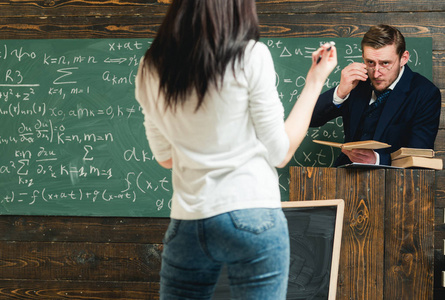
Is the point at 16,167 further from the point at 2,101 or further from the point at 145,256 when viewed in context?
the point at 145,256

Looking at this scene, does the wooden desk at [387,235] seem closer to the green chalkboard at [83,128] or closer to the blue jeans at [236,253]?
the green chalkboard at [83,128]

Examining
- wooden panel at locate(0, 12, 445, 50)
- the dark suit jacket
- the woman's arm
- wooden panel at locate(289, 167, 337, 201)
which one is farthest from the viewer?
wooden panel at locate(0, 12, 445, 50)

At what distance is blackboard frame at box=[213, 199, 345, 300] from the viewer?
6.38ft

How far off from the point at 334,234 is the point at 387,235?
0.26 metres

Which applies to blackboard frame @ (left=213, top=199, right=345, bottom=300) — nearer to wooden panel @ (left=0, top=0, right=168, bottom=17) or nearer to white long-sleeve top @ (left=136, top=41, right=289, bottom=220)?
white long-sleeve top @ (left=136, top=41, right=289, bottom=220)

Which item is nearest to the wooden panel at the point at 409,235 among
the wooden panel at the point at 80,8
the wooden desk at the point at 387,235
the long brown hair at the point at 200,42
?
the wooden desk at the point at 387,235

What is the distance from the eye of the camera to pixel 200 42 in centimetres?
87

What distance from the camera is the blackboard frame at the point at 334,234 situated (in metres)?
1.94

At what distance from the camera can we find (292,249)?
2021 millimetres

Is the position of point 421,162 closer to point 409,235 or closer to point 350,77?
point 409,235

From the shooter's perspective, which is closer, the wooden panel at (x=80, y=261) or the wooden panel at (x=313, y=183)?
the wooden panel at (x=313, y=183)

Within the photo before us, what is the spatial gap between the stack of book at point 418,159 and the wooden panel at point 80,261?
1527mm

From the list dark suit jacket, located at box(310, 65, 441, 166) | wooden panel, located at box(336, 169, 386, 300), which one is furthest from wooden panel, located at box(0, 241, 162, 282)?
dark suit jacket, located at box(310, 65, 441, 166)

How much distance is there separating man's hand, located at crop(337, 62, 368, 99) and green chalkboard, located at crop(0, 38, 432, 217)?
0.19 metres
